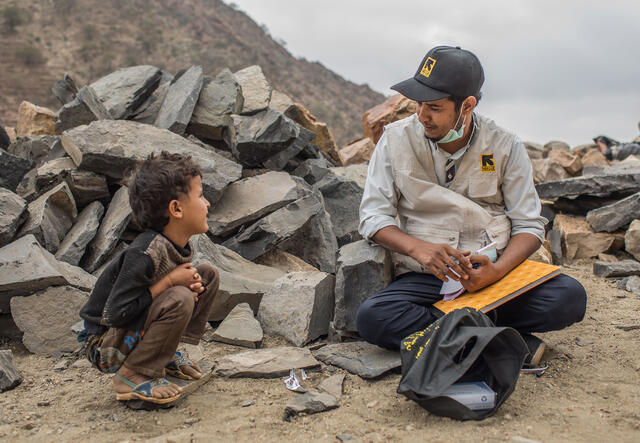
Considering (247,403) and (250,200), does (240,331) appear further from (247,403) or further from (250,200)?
(250,200)

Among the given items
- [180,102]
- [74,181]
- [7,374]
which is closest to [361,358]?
[7,374]

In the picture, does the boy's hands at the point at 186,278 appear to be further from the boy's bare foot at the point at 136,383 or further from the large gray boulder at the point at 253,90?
the large gray boulder at the point at 253,90

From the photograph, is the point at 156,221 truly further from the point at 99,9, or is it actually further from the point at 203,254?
the point at 99,9

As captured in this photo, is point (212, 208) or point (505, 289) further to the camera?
point (212, 208)

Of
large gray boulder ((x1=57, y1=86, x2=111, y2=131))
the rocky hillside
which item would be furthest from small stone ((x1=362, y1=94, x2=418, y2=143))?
the rocky hillside

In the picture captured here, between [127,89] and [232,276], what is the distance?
329cm

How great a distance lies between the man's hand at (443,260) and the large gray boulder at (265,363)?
79 cm

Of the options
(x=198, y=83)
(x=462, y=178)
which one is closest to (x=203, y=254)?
(x=462, y=178)

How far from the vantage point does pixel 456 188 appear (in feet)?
10.3

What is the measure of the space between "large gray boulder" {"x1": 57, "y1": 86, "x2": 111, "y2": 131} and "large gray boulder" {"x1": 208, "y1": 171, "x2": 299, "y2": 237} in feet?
5.86

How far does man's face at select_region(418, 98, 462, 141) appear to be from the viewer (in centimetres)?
291

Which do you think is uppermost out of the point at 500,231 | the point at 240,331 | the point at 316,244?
the point at 500,231

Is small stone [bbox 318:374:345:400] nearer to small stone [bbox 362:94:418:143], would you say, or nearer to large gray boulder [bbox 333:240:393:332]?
large gray boulder [bbox 333:240:393:332]

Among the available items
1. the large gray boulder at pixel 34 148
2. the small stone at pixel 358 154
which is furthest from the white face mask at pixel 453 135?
the small stone at pixel 358 154
